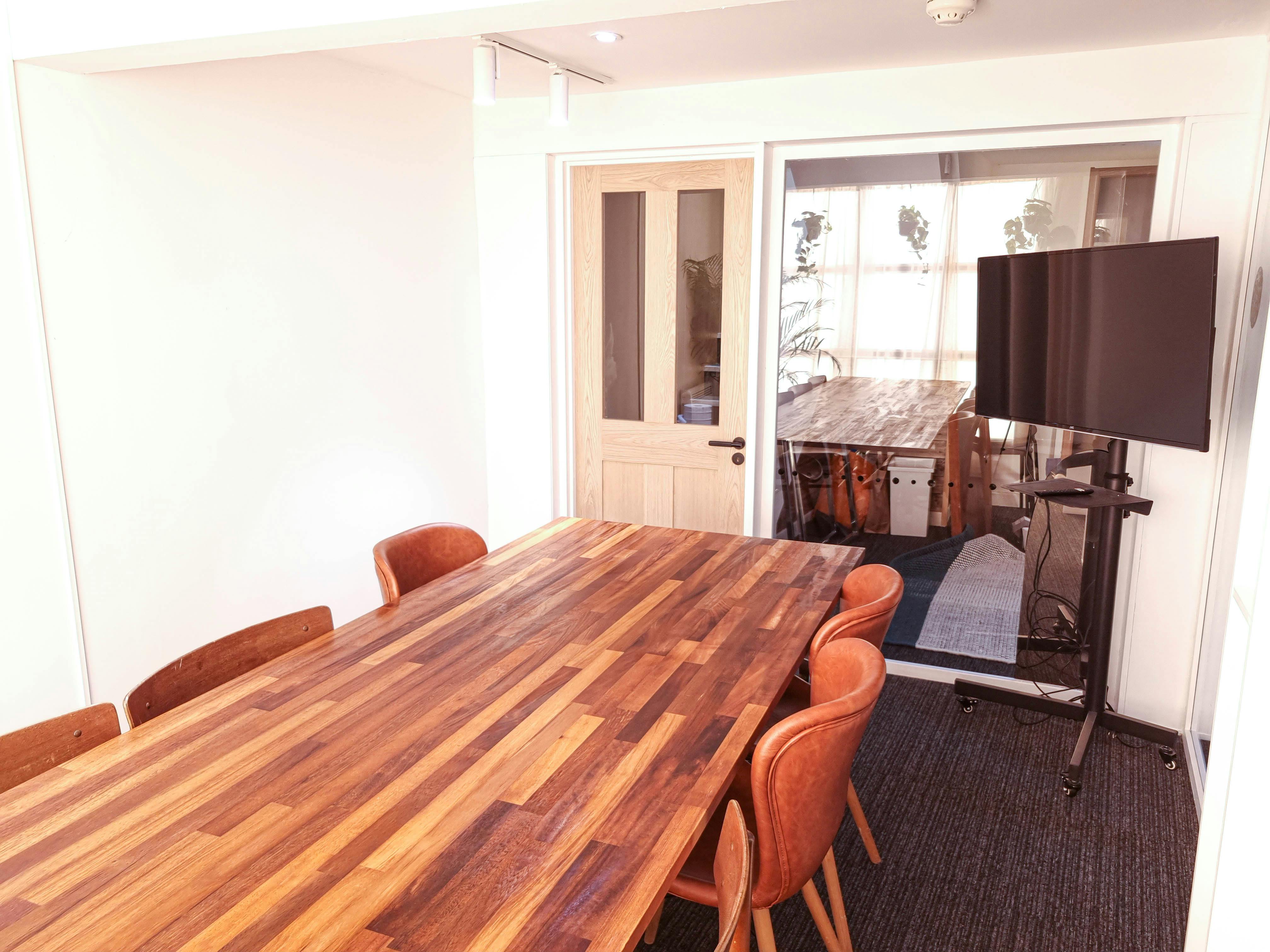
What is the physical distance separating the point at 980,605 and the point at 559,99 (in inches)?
104

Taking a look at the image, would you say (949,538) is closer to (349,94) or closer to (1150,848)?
(1150,848)

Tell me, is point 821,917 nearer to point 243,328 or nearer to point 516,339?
point 243,328

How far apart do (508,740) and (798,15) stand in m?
2.38

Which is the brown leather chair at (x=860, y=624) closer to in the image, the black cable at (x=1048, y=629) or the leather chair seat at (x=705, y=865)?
the leather chair seat at (x=705, y=865)

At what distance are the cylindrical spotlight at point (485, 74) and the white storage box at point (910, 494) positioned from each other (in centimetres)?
223

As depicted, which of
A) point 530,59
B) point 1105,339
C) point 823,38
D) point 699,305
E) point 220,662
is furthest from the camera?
point 699,305

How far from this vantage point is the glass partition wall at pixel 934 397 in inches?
141

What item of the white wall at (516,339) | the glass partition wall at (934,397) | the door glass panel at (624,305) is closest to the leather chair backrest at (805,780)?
the glass partition wall at (934,397)

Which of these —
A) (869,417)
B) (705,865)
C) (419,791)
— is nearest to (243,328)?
(419,791)

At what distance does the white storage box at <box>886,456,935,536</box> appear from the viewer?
13.1 feet

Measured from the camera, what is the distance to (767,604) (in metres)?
2.55

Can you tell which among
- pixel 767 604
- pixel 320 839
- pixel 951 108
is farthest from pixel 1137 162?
pixel 320 839

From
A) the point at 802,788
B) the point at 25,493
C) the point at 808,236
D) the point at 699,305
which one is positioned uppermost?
the point at 808,236

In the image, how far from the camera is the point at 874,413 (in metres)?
4.01
